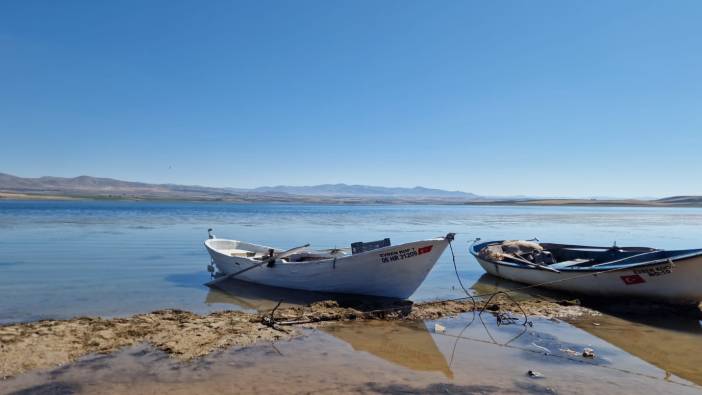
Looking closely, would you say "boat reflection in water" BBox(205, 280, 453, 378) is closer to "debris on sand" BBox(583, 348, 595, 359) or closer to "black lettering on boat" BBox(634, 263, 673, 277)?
"debris on sand" BBox(583, 348, 595, 359)

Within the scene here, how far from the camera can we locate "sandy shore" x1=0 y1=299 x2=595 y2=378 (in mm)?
7266

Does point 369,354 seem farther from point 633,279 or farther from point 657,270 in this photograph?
point 657,270

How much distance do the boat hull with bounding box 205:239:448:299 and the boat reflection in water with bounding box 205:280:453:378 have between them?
28cm

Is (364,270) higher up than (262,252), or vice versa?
(364,270)

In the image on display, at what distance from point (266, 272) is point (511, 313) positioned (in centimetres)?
666

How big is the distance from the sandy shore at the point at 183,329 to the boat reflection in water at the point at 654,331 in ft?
2.56

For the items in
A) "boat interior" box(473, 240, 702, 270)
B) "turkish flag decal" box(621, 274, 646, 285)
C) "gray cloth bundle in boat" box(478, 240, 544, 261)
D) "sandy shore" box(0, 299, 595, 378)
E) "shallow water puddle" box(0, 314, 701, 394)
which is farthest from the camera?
"gray cloth bundle in boat" box(478, 240, 544, 261)

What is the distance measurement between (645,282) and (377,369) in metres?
7.70

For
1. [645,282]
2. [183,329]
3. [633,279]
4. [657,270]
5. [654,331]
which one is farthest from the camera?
[633,279]

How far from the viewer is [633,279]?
36.9ft

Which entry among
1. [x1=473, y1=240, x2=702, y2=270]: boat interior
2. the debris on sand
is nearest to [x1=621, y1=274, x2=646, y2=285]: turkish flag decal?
[x1=473, y1=240, x2=702, y2=270]: boat interior

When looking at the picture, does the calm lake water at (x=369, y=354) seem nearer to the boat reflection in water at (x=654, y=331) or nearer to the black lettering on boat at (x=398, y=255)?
the boat reflection in water at (x=654, y=331)

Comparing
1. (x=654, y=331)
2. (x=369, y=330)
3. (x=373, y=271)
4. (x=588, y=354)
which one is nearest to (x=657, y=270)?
(x=654, y=331)

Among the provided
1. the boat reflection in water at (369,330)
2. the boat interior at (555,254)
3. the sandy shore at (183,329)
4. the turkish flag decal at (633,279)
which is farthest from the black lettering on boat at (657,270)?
the boat reflection in water at (369,330)
